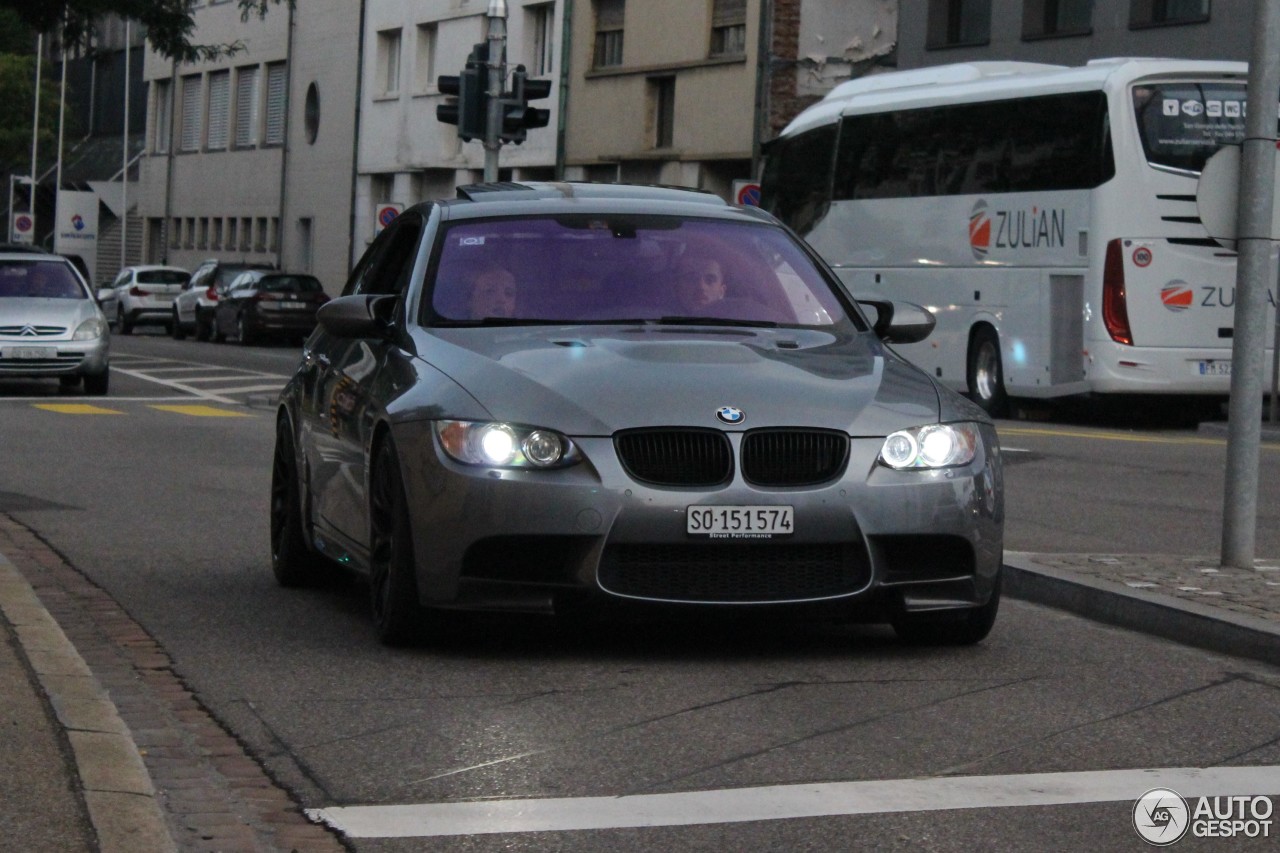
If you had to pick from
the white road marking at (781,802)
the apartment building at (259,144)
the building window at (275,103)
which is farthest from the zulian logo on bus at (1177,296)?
the building window at (275,103)

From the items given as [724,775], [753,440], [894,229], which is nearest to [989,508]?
[753,440]

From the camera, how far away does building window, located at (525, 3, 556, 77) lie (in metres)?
49.2

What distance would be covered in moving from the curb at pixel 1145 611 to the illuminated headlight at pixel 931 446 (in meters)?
1.19

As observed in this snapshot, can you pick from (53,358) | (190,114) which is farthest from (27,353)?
(190,114)

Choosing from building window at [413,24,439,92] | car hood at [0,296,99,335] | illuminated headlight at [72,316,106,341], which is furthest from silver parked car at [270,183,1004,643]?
building window at [413,24,439,92]

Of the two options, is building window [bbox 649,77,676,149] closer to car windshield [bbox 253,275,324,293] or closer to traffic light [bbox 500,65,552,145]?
car windshield [bbox 253,275,324,293]

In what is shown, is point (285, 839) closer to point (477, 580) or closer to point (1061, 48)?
→ point (477, 580)

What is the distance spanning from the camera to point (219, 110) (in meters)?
68.7

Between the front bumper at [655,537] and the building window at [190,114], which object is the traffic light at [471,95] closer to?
the front bumper at [655,537]

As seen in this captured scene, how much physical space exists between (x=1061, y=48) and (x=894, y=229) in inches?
356

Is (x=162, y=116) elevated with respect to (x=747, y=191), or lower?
elevated

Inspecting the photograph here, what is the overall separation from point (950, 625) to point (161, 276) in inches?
1999

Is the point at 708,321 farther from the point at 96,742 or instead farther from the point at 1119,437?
the point at 1119,437

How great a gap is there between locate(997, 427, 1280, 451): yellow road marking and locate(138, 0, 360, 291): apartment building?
3659 centimetres
